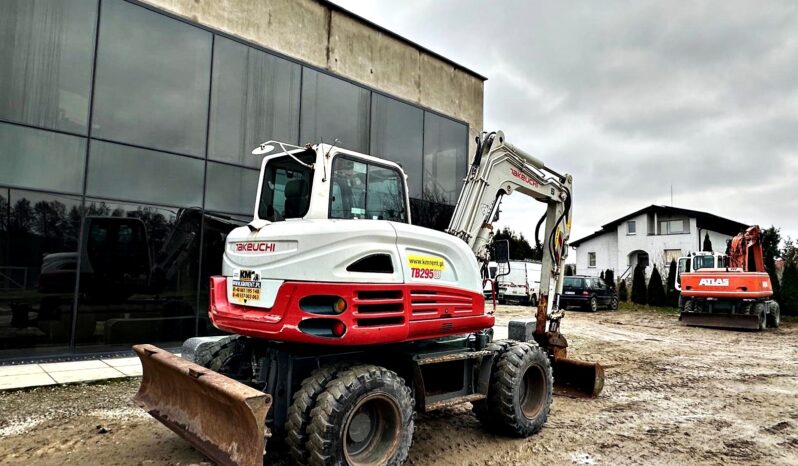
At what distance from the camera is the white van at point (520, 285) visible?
2436 cm

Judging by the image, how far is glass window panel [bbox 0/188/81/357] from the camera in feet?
25.9

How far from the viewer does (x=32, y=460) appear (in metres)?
4.37

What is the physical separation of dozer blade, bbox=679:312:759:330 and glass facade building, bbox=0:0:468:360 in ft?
45.4

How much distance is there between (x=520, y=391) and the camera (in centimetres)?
533

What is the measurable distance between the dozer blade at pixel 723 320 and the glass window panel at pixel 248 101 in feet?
46.2

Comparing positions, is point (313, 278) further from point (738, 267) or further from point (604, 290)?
point (604, 290)

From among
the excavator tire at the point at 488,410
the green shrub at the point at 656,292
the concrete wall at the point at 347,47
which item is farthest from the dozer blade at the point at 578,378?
the green shrub at the point at 656,292

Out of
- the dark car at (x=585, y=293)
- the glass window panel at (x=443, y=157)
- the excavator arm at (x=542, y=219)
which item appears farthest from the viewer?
the dark car at (x=585, y=293)

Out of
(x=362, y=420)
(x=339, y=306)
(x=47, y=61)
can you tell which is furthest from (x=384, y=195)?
(x=47, y=61)

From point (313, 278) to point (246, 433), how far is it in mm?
1175

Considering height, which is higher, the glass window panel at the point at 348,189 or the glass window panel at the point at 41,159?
the glass window panel at the point at 41,159

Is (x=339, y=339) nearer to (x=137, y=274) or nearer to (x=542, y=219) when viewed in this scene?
(x=542, y=219)

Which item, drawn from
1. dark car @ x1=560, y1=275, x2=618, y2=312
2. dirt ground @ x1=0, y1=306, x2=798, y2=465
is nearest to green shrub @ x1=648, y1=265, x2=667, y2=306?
dark car @ x1=560, y1=275, x2=618, y2=312

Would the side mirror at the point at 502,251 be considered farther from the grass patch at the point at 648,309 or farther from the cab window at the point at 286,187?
the grass patch at the point at 648,309
